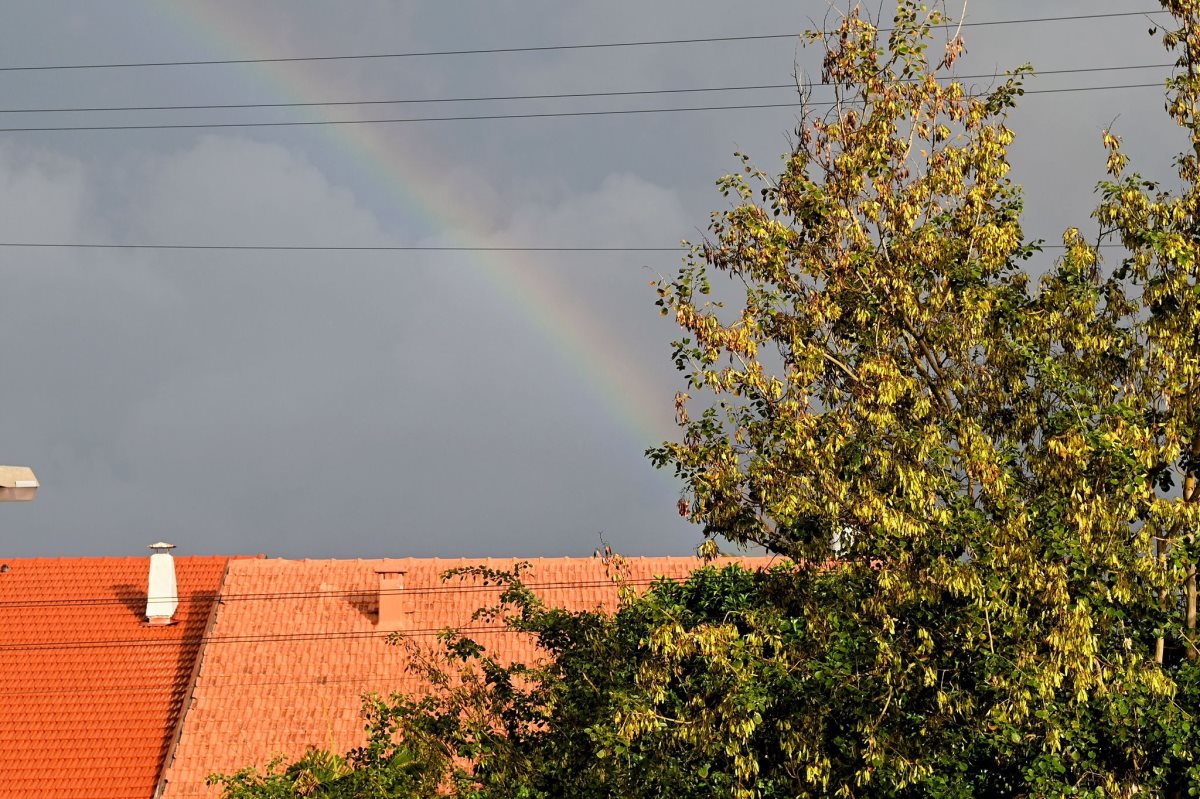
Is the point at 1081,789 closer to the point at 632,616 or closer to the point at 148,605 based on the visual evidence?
the point at 632,616

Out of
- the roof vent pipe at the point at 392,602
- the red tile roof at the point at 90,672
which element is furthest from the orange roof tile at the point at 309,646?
the red tile roof at the point at 90,672

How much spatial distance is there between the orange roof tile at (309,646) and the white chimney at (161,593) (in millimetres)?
1233

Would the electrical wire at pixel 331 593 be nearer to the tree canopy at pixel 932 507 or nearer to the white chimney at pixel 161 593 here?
the white chimney at pixel 161 593

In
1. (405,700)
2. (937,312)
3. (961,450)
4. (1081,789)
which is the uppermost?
(937,312)

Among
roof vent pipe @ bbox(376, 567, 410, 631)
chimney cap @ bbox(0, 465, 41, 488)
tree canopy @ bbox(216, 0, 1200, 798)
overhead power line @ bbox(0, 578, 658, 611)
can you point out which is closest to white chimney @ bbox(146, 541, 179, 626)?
overhead power line @ bbox(0, 578, 658, 611)

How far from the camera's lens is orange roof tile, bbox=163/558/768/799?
2488cm

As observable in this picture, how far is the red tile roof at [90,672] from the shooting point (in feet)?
82.7

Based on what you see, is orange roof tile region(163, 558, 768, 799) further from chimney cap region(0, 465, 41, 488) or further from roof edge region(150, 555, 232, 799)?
chimney cap region(0, 465, 41, 488)

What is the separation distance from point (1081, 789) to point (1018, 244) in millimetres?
5268

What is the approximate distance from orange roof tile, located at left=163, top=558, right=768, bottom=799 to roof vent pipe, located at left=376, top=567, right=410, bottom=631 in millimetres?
182

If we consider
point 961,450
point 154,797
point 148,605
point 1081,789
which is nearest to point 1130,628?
point 1081,789

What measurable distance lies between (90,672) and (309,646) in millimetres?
4227

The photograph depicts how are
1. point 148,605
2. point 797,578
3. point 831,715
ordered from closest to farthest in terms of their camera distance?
point 831,715, point 797,578, point 148,605

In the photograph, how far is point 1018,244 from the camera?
15.0m
